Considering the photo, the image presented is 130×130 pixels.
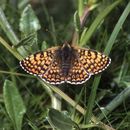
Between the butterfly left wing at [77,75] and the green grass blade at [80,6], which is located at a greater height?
the green grass blade at [80,6]

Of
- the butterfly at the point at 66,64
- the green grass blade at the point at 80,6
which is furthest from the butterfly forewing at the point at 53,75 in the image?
the green grass blade at the point at 80,6

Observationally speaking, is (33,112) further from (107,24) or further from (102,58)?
(107,24)

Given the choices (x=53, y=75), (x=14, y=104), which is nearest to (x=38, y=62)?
(x=53, y=75)

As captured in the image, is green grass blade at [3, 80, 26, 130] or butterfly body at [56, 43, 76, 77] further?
butterfly body at [56, 43, 76, 77]

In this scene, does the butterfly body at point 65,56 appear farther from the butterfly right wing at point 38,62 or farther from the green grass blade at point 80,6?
the green grass blade at point 80,6

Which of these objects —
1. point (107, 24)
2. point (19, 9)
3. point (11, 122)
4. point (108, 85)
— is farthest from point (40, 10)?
point (11, 122)

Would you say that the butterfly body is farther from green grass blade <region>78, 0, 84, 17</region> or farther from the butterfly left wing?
green grass blade <region>78, 0, 84, 17</region>

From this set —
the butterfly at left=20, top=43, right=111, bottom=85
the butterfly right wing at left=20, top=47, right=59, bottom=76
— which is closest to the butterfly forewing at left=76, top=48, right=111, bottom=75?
the butterfly at left=20, top=43, right=111, bottom=85
